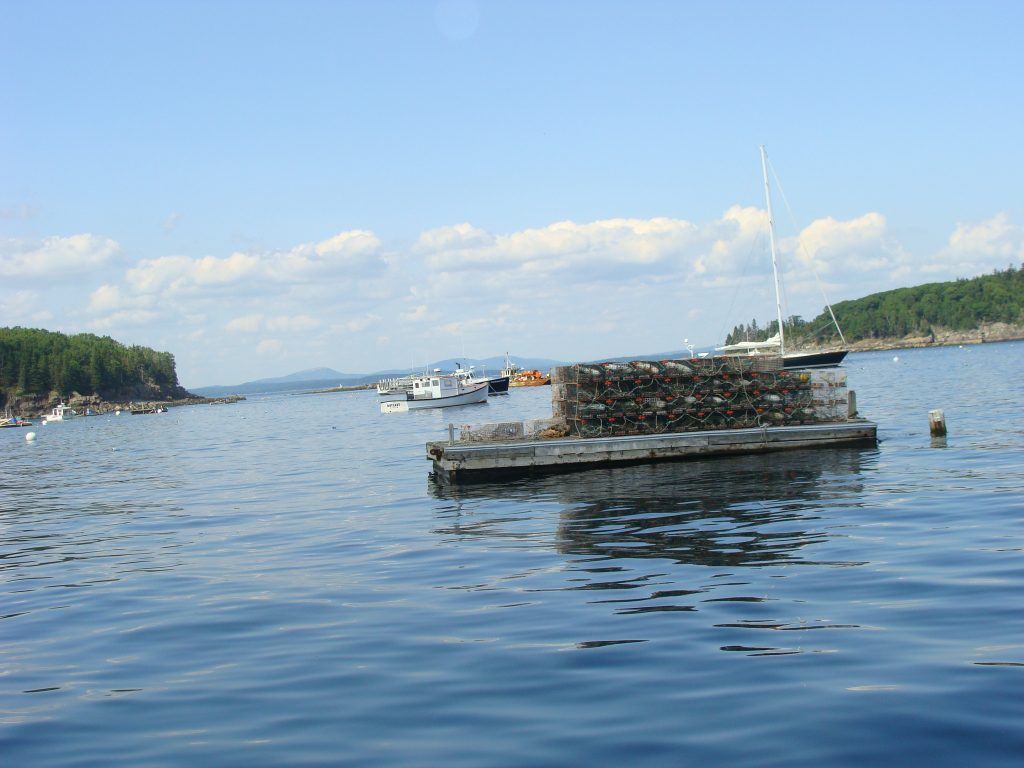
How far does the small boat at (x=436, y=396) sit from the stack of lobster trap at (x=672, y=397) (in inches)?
2500

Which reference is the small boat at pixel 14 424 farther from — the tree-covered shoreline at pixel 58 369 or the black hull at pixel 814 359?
the black hull at pixel 814 359

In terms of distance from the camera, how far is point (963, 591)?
10.6 metres

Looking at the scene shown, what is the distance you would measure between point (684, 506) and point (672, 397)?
8.66 metres

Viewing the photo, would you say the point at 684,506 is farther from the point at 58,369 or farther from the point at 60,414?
the point at 58,369

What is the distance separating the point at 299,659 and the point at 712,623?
4217 millimetres

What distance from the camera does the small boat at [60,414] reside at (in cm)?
14062

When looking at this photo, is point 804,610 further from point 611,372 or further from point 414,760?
point 611,372

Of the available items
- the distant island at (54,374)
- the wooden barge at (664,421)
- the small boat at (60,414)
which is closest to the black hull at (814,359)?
the wooden barge at (664,421)

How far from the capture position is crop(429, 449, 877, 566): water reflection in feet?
47.6

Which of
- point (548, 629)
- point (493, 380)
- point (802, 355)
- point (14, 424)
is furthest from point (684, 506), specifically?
point (14, 424)

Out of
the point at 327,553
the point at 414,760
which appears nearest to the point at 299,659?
the point at 414,760

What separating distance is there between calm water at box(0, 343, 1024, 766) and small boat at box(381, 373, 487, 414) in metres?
67.6

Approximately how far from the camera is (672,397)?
2717 centimetres

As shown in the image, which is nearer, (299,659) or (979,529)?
(299,659)
